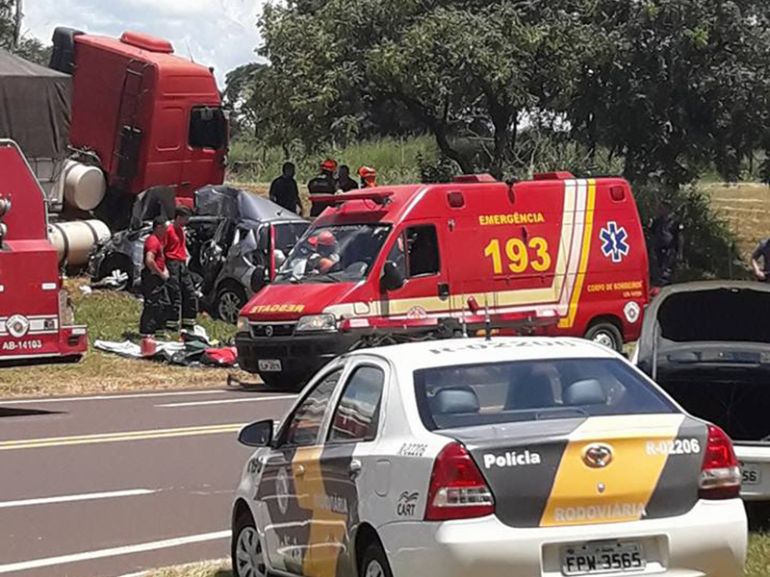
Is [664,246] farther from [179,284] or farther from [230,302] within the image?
[179,284]

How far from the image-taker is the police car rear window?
24.6ft

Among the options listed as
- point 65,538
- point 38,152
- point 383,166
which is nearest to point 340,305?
point 38,152

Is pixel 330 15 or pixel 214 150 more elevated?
pixel 330 15

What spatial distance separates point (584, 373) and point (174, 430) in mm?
8935

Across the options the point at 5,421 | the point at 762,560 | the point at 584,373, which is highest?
the point at 584,373

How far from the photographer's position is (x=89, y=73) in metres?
29.4

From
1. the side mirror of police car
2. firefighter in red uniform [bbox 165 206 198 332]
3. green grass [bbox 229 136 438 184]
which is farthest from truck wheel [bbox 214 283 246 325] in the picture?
the side mirror of police car

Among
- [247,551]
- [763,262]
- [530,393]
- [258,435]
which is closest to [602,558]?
[530,393]

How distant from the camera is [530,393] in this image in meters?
7.69

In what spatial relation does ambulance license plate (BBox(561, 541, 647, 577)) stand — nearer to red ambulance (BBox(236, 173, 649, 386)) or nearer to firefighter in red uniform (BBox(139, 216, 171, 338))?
red ambulance (BBox(236, 173, 649, 386))

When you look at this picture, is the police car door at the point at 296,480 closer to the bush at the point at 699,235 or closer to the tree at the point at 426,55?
the tree at the point at 426,55

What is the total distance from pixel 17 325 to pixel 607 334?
827cm

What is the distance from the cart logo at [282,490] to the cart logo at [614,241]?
1355 cm

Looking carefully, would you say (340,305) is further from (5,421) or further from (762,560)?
(762,560)
